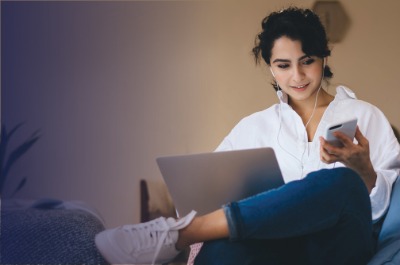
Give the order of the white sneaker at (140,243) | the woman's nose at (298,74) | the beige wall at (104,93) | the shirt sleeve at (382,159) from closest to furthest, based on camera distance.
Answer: the white sneaker at (140,243)
the shirt sleeve at (382,159)
the woman's nose at (298,74)
the beige wall at (104,93)

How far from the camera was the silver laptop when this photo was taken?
973 millimetres

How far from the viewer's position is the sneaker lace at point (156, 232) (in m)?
0.87

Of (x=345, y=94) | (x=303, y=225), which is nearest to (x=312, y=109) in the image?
(x=345, y=94)

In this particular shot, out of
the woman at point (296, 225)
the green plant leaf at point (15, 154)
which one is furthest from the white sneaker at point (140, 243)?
the green plant leaf at point (15, 154)

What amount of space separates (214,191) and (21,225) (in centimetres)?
43

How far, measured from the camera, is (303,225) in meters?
0.90

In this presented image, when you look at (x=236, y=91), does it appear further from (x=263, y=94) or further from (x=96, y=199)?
(x=96, y=199)

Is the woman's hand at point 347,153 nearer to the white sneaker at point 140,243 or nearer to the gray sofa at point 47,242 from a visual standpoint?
the white sneaker at point 140,243

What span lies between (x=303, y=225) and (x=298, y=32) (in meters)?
0.78

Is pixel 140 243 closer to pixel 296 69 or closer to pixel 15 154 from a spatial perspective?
pixel 296 69

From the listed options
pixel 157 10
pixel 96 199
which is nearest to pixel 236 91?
pixel 157 10

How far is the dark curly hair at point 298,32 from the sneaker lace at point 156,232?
82 cm

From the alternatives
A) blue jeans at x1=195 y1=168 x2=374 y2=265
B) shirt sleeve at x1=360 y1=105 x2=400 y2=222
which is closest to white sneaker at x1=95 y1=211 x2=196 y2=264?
blue jeans at x1=195 y1=168 x2=374 y2=265

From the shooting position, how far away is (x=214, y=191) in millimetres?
1025
